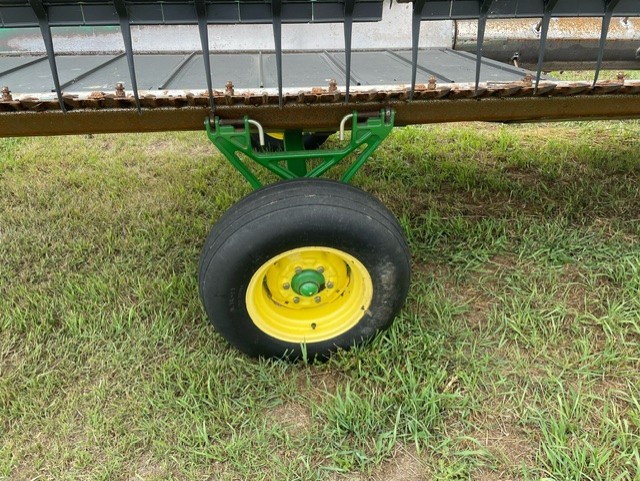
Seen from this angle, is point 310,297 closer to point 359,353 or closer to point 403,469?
point 359,353

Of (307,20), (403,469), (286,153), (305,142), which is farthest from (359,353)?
(305,142)

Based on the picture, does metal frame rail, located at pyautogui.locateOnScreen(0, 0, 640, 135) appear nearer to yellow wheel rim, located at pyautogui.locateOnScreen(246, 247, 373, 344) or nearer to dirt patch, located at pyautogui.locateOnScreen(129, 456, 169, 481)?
yellow wheel rim, located at pyautogui.locateOnScreen(246, 247, 373, 344)

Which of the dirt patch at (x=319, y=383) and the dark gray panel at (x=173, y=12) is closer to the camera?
the dark gray panel at (x=173, y=12)

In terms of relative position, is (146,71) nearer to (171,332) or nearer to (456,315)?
(171,332)

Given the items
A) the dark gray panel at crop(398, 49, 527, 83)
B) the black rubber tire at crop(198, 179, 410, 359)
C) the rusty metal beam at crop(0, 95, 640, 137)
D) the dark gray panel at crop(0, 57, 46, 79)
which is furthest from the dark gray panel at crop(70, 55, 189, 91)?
the dark gray panel at crop(398, 49, 527, 83)

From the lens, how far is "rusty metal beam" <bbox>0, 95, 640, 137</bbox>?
181cm

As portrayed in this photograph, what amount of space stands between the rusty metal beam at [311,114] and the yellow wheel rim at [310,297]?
48 cm

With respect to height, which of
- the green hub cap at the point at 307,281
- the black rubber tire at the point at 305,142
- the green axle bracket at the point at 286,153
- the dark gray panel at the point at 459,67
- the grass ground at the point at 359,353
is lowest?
the grass ground at the point at 359,353

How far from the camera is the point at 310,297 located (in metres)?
2.04

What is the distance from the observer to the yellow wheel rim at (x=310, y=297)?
1976 millimetres

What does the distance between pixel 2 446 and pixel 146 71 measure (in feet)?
5.34

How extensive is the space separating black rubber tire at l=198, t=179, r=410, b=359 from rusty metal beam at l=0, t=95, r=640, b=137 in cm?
23

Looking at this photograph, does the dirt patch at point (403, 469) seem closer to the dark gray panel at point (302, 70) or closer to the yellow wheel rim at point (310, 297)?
the yellow wheel rim at point (310, 297)

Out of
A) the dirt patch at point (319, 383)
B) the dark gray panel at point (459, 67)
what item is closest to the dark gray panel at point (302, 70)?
the dark gray panel at point (459, 67)
